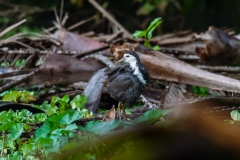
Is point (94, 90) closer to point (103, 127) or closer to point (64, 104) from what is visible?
point (64, 104)

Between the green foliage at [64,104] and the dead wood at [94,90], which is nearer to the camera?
the green foliage at [64,104]

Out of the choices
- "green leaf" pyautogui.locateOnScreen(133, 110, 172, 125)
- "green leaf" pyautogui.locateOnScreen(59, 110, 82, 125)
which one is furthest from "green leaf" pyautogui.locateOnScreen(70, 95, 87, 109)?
"green leaf" pyautogui.locateOnScreen(133, 110, 172, 125)

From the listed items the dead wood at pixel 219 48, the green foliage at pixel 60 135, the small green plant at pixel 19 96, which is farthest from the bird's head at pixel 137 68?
the dead wood at pixel 219 48

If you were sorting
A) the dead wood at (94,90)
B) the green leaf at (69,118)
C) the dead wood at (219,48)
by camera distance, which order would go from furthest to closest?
the dead wood at (219,48), the dead wood at (94,90), the green leaf at (69,118)

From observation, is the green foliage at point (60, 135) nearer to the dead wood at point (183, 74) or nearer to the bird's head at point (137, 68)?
the bird's head at point (137, 68)

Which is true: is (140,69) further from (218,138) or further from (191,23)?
(191,23)

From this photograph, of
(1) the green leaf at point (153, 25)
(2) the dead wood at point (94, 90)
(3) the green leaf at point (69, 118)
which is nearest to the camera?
(3) the green leaf at point (69, 118)

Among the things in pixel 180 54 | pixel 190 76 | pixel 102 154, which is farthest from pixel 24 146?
pixel 180 54

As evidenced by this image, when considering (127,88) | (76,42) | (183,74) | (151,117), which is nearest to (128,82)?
(127,88)
